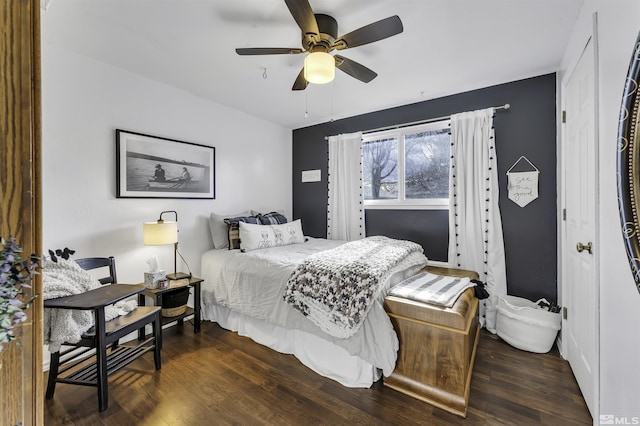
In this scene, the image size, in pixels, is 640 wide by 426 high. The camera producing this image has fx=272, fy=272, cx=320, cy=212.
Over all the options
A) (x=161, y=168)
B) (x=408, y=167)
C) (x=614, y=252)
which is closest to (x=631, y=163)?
(x=614, y=252)

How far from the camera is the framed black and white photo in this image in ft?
8.30

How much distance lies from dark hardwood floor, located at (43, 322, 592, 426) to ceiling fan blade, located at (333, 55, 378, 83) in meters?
2.25

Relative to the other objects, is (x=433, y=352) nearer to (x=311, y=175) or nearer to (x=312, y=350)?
(x=312, y=350)

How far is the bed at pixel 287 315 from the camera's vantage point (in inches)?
71.9

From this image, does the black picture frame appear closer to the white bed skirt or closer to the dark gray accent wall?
the white bed skirt

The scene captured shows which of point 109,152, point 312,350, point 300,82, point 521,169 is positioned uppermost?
point 300,82

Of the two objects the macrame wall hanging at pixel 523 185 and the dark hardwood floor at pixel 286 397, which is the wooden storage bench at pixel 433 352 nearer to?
the dark hardwood floor at pixel 286 397

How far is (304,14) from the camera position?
4.85ft

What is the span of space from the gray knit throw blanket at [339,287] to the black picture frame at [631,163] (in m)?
1.21

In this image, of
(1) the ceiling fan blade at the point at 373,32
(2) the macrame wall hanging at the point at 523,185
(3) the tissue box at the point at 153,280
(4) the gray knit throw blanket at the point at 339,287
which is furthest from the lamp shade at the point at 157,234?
(2) the macrame wall hanging at the point at 523,185

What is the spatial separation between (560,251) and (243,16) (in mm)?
3185

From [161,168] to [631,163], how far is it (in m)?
3.27

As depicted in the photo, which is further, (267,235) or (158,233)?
(267,235)

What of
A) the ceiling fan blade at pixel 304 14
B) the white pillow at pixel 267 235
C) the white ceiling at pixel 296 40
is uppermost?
the white ceiling at pixel 296 40
